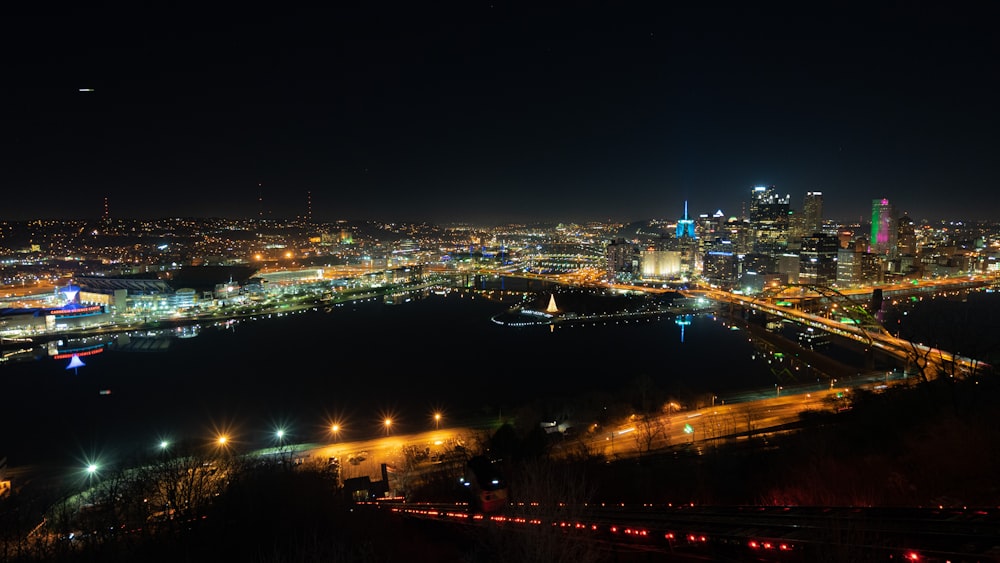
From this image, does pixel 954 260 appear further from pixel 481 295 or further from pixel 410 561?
pixel 410 561

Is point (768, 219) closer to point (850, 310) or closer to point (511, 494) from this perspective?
point (850, 310)

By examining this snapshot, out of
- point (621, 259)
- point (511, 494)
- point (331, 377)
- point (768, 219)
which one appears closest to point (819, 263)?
point (621, 259)

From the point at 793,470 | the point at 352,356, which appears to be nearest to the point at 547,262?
the point at 352,356

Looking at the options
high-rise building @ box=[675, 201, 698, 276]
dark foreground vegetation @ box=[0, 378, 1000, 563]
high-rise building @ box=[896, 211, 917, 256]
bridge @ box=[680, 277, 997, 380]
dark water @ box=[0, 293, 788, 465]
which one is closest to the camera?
dark foreground vegetation @ box=[0, 378, 1000, 563]

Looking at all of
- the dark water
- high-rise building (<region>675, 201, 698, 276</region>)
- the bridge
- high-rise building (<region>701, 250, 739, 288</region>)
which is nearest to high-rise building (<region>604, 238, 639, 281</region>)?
high-rise building (<region>675, 201, 698, 276</region>)

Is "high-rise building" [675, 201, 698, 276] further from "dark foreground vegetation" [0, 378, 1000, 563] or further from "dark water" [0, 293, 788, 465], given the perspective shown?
"dark foreground vegetation" [0, 378, 1000, 563]

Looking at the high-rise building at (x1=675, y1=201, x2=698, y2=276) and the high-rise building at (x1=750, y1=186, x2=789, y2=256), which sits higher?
the high-rise building at (x1=750, y1=186, x2=789, y2=256)
